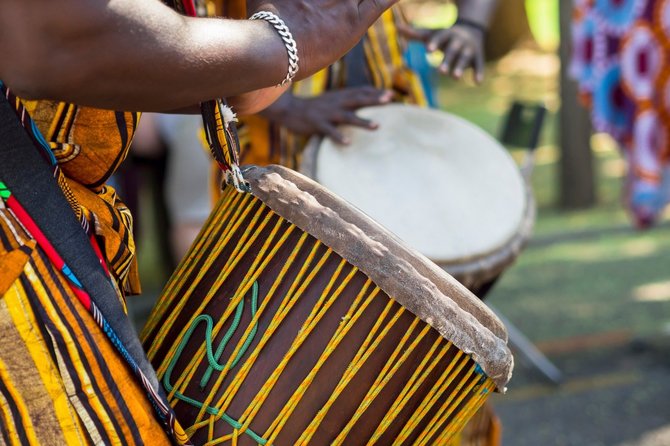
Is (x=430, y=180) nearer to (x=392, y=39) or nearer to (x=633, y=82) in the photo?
(x=392, y=39)

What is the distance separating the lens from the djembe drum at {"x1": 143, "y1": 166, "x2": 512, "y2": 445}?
3.90 feet

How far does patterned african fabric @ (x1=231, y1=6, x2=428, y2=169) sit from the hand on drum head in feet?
3.17

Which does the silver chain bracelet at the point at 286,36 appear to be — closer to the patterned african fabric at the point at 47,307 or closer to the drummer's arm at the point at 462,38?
the patterned african fabric at the point at 47,307

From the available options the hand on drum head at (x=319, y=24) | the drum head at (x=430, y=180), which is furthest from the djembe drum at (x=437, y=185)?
the hand on drum head at (x=319, y=24)

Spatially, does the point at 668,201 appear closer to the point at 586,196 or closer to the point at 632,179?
the point at 632,179

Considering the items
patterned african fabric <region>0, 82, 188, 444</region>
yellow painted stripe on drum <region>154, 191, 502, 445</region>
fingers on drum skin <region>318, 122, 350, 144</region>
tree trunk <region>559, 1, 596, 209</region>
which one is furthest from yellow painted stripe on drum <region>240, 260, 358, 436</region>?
tree trunk <region>559, 1, 596, 209</region>

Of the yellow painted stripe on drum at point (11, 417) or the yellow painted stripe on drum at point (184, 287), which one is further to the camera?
the yellow painted stripe on drum at point (184, 287)

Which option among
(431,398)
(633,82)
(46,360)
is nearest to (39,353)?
(46,360)

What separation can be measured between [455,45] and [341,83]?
0.30 m

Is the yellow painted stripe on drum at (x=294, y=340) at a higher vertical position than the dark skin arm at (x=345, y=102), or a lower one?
higher

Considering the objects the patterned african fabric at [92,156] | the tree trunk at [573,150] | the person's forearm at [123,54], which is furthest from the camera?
the tree trunk at [573,150]

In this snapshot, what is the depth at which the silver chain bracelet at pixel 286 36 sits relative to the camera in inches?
41.6

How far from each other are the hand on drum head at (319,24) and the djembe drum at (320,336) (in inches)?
7.9

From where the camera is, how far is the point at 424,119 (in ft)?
6.82
